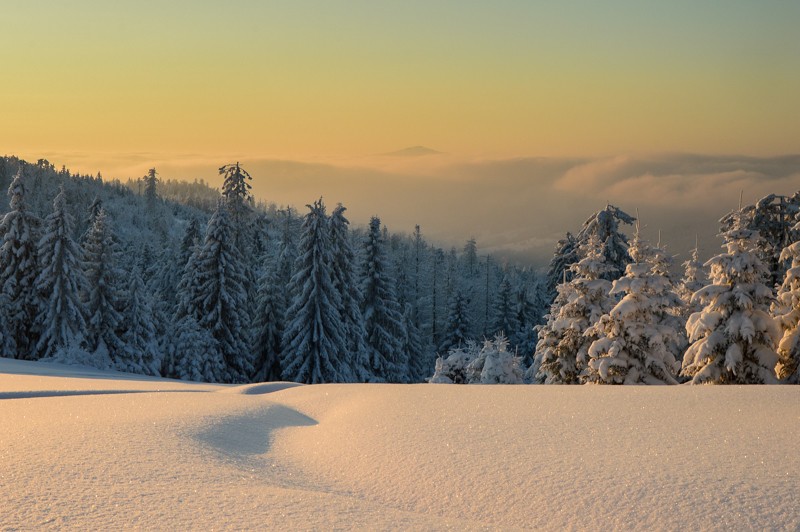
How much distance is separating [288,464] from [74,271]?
40075 mm

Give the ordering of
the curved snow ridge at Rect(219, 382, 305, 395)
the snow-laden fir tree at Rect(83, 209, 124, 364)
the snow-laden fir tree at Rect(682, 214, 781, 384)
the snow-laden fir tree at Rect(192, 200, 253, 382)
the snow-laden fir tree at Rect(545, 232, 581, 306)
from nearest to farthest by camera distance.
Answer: the curved snow ridge at Rect(219, 382, 305, 395)
the snow-laden fir tree at Rect(682, 214, 781, 384)
the snow-laden fir tree at Rect(83, 209, 124, 364)
the snow-laden fir tree at Rect(192, 200, 253, 382)
the snow-laden fir tree at Rect(545, 232, 581, 306)

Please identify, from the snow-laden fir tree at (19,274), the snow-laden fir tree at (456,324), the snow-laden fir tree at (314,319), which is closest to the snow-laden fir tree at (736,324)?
the snow-laden fir tree at (314,319)

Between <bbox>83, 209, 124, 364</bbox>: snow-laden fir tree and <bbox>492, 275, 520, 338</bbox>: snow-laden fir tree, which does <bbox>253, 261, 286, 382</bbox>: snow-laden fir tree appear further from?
<bbox>492, 275, 520, 338</bbox>: snow-laden fir tree

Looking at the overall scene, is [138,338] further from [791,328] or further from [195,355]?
[791,328]

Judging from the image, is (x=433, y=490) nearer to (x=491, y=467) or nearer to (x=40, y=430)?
(x=491, y=467)

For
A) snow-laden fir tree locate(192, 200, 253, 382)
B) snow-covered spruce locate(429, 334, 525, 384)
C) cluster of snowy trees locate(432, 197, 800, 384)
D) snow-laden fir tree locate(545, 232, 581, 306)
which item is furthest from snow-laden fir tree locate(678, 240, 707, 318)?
snow-laden fir tree locate(192, 200, 253, 382)

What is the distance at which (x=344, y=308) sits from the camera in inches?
1917

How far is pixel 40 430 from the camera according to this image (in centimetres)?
859

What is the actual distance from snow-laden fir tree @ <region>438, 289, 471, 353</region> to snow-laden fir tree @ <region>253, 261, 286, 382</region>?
86.1ft

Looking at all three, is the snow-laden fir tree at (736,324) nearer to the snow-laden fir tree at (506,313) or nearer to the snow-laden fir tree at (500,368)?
the snow-laden fir tree at (500,368)

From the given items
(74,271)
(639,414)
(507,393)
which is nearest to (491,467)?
(639,414)

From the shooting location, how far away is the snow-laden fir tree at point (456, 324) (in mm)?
71188

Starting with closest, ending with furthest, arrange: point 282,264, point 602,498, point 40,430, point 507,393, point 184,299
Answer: point 602,498
point 40,430
point 507,393
point 184,299
point 282,264

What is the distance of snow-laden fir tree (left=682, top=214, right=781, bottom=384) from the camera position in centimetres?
1909
